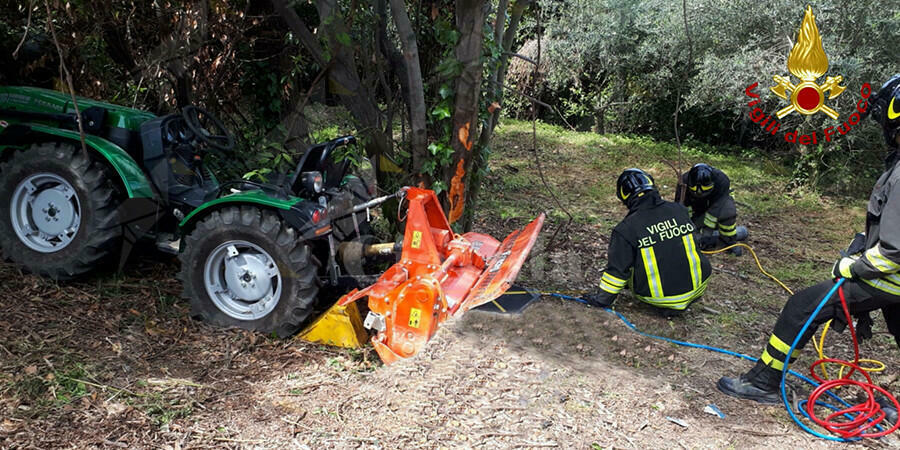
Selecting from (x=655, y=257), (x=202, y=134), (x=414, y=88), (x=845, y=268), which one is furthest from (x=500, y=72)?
(x=845, y=268)

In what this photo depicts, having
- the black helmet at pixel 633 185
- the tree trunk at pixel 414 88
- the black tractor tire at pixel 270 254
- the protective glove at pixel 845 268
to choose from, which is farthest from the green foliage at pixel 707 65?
the black tractor tire at pixel 270 254

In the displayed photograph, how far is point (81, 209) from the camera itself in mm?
4090

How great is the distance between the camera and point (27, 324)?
3.68 meters

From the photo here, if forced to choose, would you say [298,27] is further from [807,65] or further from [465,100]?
[807,65]

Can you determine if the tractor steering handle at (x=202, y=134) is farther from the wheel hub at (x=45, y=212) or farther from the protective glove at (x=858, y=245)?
the protective glove at (x=858, y=245)

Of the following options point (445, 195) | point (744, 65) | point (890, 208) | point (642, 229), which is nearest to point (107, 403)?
point (445, 195)

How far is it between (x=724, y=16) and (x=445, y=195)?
27.4 ft

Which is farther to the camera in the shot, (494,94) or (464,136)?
(494,94)

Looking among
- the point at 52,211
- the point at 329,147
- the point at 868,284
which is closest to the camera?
the point at 868,284

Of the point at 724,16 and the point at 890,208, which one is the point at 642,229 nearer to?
the point at 890,208

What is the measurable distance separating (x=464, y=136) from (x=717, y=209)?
3.71 metres

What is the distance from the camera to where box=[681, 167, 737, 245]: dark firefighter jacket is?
6.84 metres

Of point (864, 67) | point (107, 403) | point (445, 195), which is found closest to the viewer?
point (107, 403)

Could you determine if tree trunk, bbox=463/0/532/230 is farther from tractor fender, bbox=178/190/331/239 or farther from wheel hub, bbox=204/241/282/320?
wheel hub, bbox=204/241/282/320
